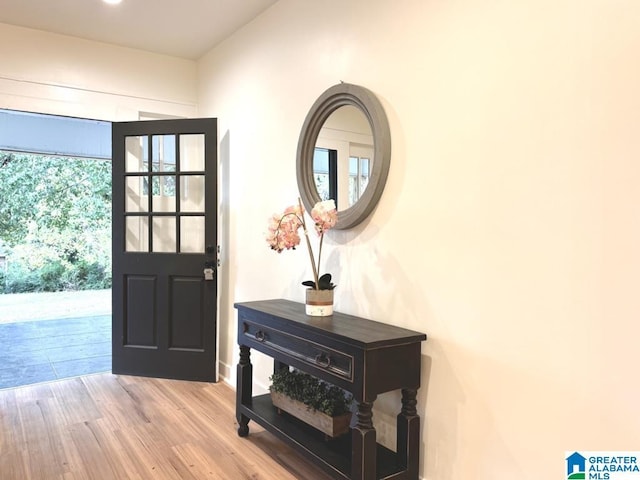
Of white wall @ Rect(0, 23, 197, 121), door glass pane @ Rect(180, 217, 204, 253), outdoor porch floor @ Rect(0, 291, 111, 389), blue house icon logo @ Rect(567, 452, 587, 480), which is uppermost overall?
white wall @ Rect(0, 23, 197, 121)

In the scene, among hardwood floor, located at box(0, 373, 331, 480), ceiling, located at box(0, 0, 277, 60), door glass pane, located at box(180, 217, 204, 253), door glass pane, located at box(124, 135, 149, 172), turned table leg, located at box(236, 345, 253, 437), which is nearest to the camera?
hardwood floor, located at box(0, 373, 331, 480)

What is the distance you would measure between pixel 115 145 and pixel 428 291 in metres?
2.89

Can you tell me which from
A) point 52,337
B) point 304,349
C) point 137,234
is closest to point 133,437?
point 304,349

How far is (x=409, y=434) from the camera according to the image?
1.88 meters

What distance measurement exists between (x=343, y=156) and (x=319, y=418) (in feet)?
4.28

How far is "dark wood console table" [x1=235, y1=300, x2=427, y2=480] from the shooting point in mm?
1761

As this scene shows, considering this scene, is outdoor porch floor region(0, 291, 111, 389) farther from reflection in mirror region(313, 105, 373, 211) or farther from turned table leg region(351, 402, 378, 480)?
turned table leg region(351, 402, 378, 480)

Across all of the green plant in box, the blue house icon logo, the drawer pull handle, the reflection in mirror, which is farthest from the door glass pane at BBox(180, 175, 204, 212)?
the blue house icon logo

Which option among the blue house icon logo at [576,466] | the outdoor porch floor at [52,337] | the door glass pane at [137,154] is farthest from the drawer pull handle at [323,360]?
the outdoor porch floor at [52,337]

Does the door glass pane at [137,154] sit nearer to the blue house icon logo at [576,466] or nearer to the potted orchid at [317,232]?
the potted orchid at [317,232]

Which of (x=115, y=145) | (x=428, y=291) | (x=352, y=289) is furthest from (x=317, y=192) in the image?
(x=115, y=145)

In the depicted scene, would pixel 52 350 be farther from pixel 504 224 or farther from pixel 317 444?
pixel 504 224

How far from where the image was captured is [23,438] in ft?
8.30

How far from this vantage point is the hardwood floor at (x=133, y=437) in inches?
86.7
